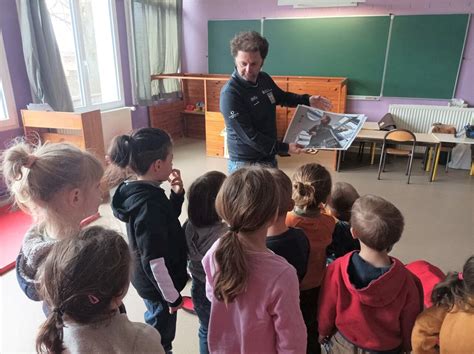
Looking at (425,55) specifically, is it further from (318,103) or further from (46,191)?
(46,191)

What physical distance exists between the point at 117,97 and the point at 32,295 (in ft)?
15.5

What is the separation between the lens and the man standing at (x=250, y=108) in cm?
183

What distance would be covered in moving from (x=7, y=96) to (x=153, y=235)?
3.26 m

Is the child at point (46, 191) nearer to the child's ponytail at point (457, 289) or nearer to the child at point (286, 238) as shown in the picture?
the child at point (286, 238)

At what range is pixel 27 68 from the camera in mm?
3689

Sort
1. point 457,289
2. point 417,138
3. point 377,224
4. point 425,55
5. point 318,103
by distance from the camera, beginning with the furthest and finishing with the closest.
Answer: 1. point 425,55
2. point 417,138
3. point 318,103
4. point 377,224
5. point 457,289

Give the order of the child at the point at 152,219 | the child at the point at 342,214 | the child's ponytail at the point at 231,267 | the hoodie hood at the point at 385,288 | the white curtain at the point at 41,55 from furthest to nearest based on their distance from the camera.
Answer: the white curtain at the point at 41,55
the child at the point at 342,214
the child at the point at 152,219
the hoodie hood at the point at 385,288
the child's ponytail at the point at 231,267

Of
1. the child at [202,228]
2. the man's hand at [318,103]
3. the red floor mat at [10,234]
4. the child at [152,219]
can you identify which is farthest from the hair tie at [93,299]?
the red floor mat at [10,234]

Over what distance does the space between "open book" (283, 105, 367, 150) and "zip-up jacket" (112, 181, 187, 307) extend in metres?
0.93

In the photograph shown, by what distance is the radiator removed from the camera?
493 centimetres

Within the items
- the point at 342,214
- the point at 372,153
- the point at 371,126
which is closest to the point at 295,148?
the point at 342,214

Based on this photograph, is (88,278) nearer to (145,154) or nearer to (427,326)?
(145,154)

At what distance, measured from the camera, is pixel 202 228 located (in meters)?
1.33

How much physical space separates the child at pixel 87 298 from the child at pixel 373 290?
70cm
